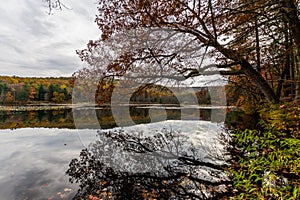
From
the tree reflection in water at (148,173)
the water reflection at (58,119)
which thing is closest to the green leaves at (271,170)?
the tree reflection in water at (148,173)

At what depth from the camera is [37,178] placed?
4258 millimetres

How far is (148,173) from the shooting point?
4.40 metres

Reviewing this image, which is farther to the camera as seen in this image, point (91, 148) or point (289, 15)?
point (91, 148)

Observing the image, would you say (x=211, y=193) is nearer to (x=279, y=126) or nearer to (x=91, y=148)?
(x=279, y=126)

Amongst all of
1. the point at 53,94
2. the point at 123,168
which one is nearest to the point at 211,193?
the point at 123,168

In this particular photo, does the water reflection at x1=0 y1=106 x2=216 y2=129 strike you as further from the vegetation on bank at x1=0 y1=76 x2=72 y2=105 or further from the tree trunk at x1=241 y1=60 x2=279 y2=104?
the vegetation on bank at x1=0 y1=76 x2=72 y2=105

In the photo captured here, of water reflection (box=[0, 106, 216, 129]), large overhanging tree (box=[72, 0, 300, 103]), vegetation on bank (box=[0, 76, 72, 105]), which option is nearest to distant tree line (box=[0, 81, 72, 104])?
vegetation on bank (box=[0, 76, 72, 105])

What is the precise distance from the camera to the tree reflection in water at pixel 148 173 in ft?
11.2

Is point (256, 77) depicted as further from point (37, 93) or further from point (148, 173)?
point (37, 93)

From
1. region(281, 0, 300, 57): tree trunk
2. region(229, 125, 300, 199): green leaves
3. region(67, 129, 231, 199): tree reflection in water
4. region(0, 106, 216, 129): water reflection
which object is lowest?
region(67, 129, 231, 199): tree reflection in water

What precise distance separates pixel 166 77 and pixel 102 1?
2554 mm

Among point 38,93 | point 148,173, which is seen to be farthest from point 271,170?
point 38,93

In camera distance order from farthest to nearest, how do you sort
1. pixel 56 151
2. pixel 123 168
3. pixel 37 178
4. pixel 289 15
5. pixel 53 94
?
1. pixel 53 94
2. pixel 56 151
3. pixel 123 168
4. pixel 37 178
5. pixel 289 15

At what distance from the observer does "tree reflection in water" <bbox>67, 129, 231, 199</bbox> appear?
340cm
